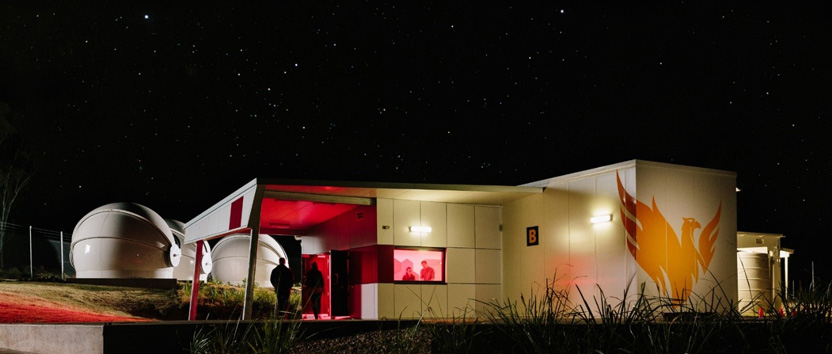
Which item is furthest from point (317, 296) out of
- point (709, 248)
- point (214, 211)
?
point (709, 248)

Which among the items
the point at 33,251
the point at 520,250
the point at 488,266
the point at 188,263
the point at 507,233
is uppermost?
the point at 507,233

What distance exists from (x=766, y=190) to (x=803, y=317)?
47.0 metres

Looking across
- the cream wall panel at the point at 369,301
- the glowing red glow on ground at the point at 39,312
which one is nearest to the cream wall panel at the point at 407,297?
the cream wall panel at the point at 369,301

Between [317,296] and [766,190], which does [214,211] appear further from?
[766,190]

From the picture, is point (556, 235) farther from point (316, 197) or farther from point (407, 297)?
point (316, 197)

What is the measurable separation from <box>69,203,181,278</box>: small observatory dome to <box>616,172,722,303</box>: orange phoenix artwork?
19015 millimetres

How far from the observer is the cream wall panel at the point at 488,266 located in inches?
683

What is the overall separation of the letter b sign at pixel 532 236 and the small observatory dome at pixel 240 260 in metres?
15.8

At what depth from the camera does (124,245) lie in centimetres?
2756

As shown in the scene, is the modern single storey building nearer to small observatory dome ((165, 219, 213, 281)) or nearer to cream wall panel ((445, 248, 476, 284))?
cream wall panel ((445, 248, 476, 284))

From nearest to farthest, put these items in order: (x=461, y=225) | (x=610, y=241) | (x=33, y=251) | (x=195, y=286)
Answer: (x=610, y=241)
(x=461, y=225)
(x=195, y=286)
(x=33, y=251)

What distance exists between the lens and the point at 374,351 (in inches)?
300

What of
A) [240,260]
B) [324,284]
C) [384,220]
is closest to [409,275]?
[384,220]

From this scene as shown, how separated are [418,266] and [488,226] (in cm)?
185
